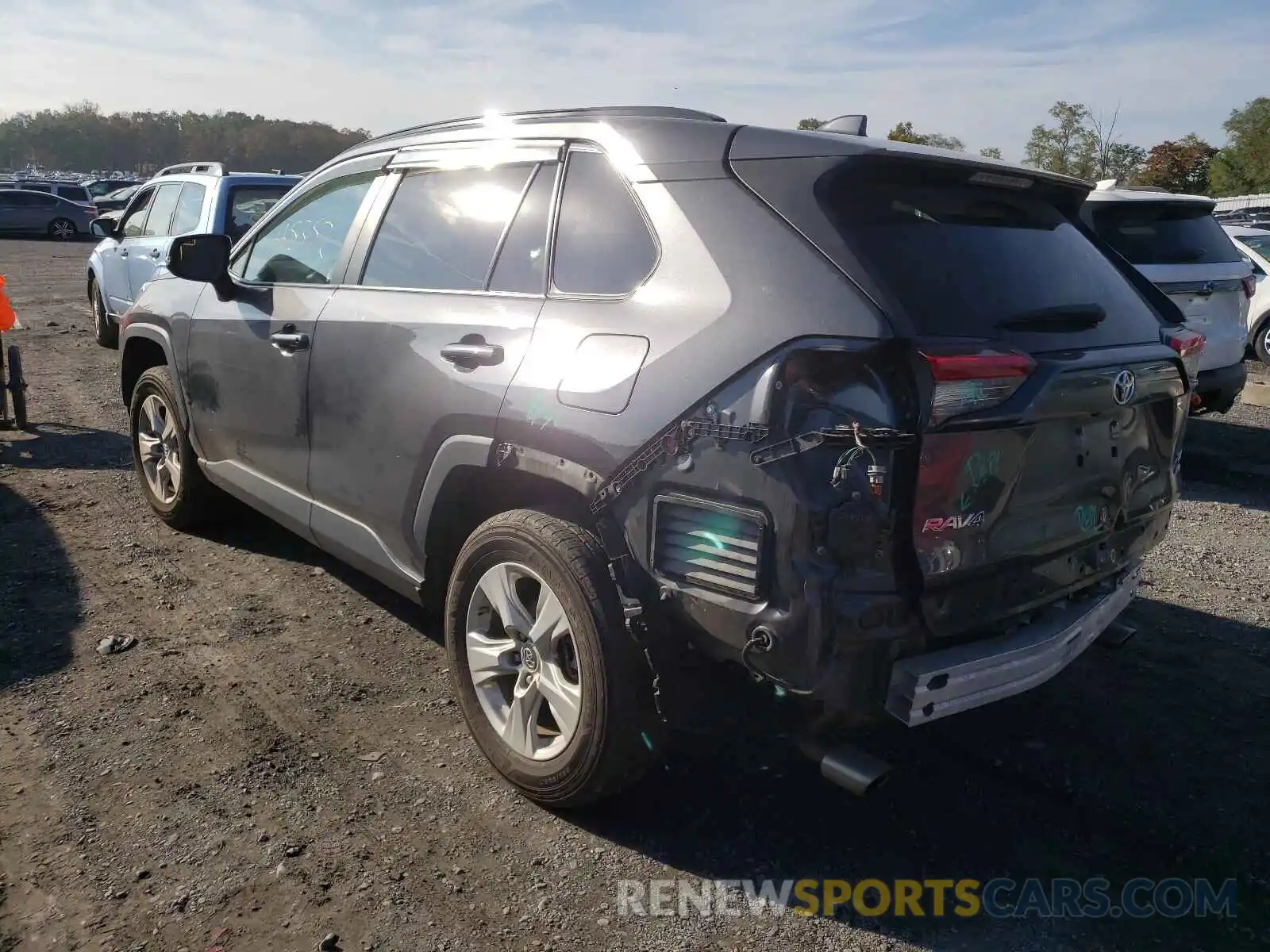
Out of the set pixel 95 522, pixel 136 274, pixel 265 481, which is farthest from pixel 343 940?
pixel 136 274

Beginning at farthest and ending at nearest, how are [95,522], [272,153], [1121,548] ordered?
[272,153] → [95,522] → [1121,548]

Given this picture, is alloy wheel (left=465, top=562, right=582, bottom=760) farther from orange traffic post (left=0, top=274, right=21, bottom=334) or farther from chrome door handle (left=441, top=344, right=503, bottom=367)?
orange traffic post (left=0, top=274, right=21, bottom=334)

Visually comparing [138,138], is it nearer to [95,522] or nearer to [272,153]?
[272,153]

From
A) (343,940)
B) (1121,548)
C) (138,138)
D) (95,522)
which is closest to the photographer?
(343,940)

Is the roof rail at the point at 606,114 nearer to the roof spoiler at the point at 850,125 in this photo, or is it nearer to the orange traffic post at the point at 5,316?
the roof spoiler at the point at 850,125

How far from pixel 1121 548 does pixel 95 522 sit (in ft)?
16.7

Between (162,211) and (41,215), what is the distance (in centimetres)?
2606

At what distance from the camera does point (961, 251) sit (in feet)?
8.84

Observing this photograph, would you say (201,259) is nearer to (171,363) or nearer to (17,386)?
(171,363)

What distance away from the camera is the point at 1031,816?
9.96 feet

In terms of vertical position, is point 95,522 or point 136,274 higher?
point 136,274

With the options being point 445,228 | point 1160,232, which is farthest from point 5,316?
point 1160,232

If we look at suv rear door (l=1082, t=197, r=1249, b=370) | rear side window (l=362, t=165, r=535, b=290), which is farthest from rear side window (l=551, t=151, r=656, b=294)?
suv rear door (l=1082, t=197, r=1249, b=370)

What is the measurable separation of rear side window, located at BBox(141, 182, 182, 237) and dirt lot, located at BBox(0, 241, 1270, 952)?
6400 mm
